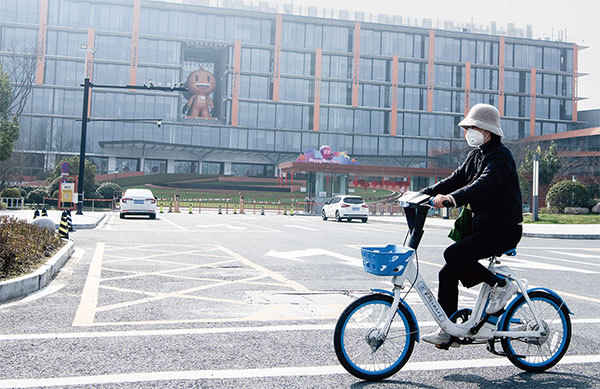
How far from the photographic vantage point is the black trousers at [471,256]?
12.7ft

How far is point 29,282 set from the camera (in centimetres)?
680

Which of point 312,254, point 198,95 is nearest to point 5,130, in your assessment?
point 312,254

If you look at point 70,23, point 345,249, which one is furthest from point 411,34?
point 345,249

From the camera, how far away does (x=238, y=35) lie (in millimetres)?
75562

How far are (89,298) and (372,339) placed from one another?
410 centimetres

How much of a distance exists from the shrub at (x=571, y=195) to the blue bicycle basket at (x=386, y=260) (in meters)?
32.2

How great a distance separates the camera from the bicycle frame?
147 inches

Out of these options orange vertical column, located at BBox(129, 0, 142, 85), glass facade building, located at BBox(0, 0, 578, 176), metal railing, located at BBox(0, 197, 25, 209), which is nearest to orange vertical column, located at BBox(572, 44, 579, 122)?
glass facade building, located at BBox(0, 0, 578, 176)

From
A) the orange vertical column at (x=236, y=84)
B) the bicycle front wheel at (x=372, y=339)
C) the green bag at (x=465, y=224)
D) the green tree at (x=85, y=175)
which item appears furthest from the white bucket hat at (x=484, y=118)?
the orange vertical column at (x=236, y=84)

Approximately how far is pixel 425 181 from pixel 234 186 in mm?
26546

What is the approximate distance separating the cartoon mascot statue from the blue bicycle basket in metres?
74.5

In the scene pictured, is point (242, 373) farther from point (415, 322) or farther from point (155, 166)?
point (155, 166)

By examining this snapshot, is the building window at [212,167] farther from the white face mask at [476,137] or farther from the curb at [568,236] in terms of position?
the white face mask at [476,137]

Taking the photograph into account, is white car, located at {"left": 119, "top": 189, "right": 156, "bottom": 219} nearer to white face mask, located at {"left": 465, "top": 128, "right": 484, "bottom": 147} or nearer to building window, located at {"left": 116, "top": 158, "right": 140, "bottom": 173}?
white face mask, located at {"left": 465, "top": 128, "right": 484, "bottom": 147}
